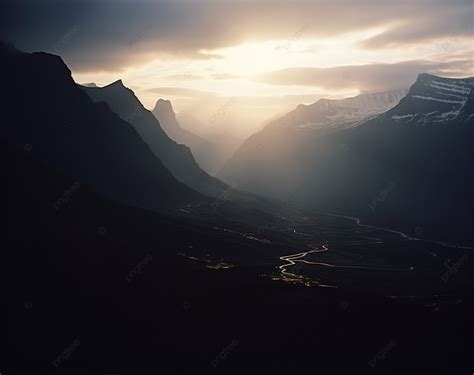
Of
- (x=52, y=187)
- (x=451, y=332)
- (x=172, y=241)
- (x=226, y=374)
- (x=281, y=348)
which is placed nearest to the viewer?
(x=226, y=374)

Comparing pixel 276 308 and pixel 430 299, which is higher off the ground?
pixel 276 308

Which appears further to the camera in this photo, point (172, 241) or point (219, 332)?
point (172, 241)

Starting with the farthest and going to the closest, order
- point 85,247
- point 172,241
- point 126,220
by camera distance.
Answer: point 172,241
point 126,220
point 85,247

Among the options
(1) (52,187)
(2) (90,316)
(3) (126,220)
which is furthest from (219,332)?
(3) (126,220)

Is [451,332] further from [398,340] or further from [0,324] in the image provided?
[0,324]

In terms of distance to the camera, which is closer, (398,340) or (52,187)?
(398,340)

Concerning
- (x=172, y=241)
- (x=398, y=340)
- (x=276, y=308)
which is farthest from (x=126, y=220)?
(x=398, y=340)

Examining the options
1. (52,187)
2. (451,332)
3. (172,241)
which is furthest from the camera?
(172,241)

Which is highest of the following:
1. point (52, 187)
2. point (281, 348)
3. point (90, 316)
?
point (52, 187)

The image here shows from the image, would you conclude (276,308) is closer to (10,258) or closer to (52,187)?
(10,258)
